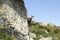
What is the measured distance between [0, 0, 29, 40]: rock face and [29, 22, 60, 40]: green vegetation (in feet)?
7.57

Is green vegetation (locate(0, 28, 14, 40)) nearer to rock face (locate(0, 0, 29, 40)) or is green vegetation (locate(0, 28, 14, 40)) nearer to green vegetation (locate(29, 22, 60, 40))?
rock face (locate(0, 0, 29, 40))

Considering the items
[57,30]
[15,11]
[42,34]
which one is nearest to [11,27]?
[15,11]

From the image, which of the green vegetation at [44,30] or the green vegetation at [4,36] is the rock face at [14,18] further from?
the green vegetation at [44,30]

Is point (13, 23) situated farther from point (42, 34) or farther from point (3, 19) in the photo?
point (42, 34)

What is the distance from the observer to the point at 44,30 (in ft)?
64.8

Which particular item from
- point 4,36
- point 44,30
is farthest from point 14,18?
point 44,30

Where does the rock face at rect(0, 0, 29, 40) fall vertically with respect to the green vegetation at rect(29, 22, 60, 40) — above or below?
above

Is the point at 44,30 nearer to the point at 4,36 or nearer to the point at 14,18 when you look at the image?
the point at 14,18

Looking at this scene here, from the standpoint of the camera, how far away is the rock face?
15164mm

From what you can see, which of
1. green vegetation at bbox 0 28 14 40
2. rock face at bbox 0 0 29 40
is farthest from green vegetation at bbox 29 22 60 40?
green vegetation at bbox 0 28 14 40

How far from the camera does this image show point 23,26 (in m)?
15.8

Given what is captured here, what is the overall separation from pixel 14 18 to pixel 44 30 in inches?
187

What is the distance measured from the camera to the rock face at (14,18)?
15164mm

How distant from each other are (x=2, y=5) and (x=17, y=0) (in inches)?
53.0
